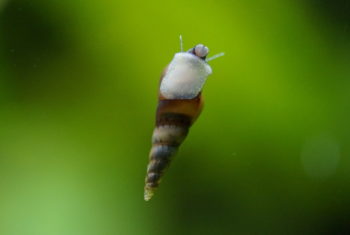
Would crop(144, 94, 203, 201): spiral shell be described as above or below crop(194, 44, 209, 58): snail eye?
below

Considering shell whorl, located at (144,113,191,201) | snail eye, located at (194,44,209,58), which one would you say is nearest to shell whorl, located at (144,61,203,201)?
shell whorl, located at (144,113,191,201)

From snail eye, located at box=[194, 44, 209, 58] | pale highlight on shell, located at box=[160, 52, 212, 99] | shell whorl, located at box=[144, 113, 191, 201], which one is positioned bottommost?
shell whorl, located at box=[144, 113, 191, 201]

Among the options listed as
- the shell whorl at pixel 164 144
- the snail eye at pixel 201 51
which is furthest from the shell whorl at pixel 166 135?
the snail eye at pixel 201 51

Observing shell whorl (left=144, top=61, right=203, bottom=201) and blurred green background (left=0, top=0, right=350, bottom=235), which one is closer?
shell whorl (left=144, top=61, right=203, bottom=201)

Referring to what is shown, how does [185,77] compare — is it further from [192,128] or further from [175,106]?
[192,128]

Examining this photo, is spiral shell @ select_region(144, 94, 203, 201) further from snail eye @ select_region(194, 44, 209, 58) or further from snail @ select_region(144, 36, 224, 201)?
snail eye @ select_region(194, 44, 209, 58)
